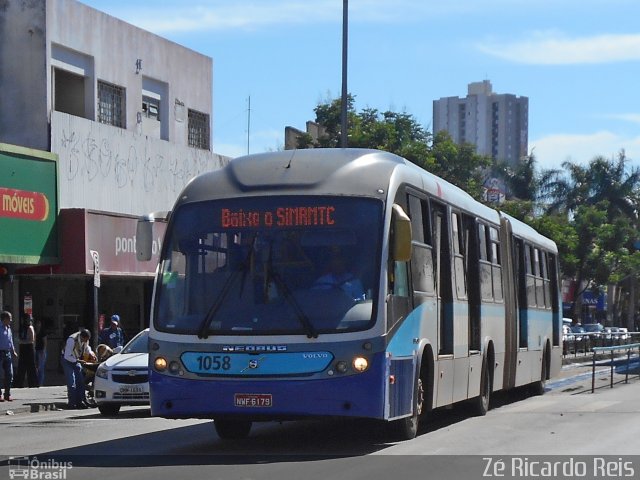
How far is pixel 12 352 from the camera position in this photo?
24.5 meters

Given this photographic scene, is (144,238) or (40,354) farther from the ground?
(144,238)

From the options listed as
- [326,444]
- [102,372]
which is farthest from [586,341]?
[326,444]

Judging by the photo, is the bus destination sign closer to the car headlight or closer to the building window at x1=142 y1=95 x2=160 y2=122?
the car headlight

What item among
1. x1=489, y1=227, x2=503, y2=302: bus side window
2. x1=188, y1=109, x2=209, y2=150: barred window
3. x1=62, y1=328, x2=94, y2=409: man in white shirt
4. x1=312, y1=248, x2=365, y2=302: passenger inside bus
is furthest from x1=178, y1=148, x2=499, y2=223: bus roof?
x1=188, y1=109, x2=209, y2=150: barred window

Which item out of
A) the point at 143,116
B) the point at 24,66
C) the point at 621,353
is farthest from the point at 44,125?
the point at 621,353

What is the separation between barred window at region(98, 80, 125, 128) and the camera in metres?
33.0

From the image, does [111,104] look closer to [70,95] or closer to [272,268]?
[70,95]

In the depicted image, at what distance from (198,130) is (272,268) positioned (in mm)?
25721

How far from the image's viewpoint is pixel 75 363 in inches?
915

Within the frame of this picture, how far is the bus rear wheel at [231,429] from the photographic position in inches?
597

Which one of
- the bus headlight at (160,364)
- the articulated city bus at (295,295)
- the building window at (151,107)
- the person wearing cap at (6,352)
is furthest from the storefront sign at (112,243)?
the bus headlight at (160,364)

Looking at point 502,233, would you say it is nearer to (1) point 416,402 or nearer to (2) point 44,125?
(1) point 416,402

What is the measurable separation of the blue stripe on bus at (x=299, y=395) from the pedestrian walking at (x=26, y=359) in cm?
1559

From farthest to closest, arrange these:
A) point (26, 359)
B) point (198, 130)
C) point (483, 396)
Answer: point (198, 130), point (26, 359), point (483, 396)
